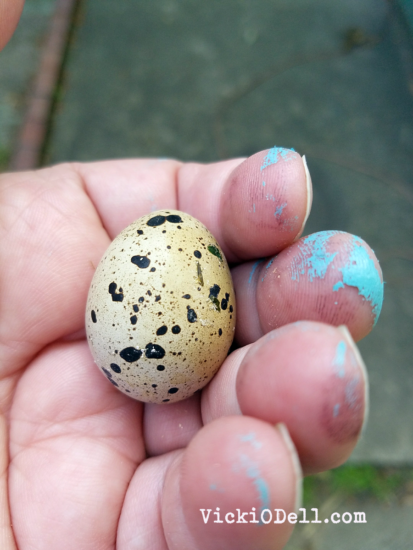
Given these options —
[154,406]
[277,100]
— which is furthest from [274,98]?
[154,406]

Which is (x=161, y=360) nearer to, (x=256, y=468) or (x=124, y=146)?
(x=256, y=468)

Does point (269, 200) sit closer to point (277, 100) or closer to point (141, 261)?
point (141, 261)

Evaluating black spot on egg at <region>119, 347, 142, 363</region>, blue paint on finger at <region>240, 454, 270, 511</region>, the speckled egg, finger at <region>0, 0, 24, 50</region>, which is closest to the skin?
blue paint on finger at <region>240, 454, 270, 511</region>

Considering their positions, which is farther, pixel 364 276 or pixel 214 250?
pixel 214 250

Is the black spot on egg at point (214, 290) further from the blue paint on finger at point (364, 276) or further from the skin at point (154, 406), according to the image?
the blue paint on finger at point (364, 276)

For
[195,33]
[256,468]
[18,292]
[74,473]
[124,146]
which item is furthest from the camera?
[195,33]

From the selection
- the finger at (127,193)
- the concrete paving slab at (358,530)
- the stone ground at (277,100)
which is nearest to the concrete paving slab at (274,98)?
the stone ground at (277,100)

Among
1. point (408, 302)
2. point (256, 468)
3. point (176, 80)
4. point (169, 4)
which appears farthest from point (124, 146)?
point (256, 468)
